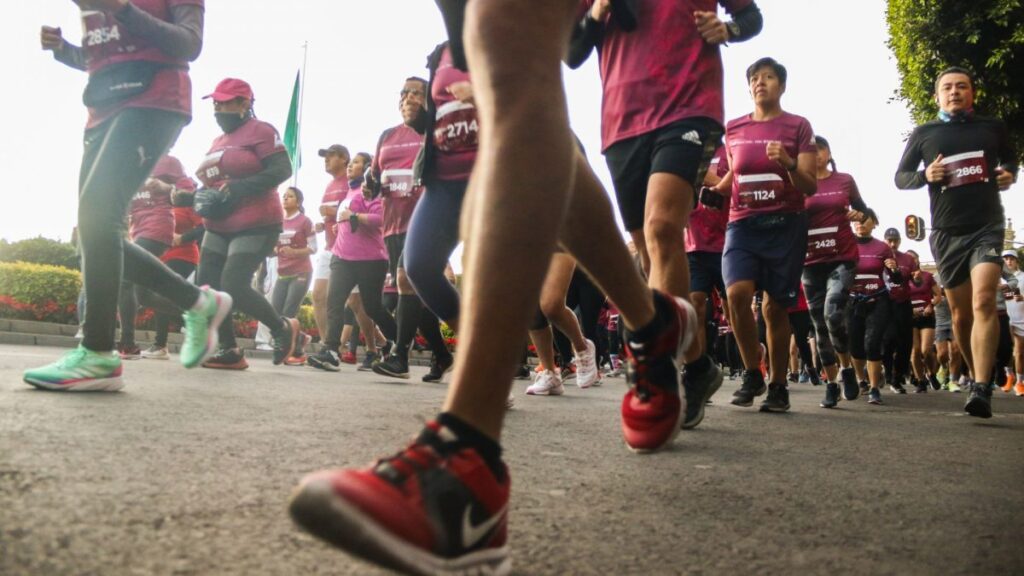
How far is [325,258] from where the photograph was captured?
11.9 metres

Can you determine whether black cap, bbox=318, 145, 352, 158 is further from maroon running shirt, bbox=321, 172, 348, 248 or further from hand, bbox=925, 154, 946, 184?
hand, bbox=925, 154, 946, 184

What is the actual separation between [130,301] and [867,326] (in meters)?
7.67

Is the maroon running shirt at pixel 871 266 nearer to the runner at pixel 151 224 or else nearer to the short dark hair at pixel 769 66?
the short dark hair at pixel 769 66

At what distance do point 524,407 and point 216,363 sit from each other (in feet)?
11.2

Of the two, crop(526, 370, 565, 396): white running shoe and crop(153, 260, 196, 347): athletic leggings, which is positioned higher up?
crop(153, 260, 196, 347): athletic leggings

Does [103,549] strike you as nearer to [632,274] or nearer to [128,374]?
[632,274]

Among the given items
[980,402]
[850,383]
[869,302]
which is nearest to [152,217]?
[850,383]

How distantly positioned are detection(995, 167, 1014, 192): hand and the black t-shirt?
0.03 metres

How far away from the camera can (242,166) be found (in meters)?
6.58

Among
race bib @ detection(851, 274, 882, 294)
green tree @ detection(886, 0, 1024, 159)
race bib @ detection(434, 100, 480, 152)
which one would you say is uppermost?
green tree @ detection(886, 0, 1024, 159)

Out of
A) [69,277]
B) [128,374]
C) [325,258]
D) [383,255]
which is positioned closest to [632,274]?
[128,374]

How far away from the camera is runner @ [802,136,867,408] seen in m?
7.32

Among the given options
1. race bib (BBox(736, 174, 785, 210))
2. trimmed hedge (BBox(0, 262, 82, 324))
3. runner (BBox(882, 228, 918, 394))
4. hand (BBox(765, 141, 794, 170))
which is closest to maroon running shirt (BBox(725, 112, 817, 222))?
race bib (BBox(736, 174, 785, 210))

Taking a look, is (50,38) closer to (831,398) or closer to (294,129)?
(831,398)
